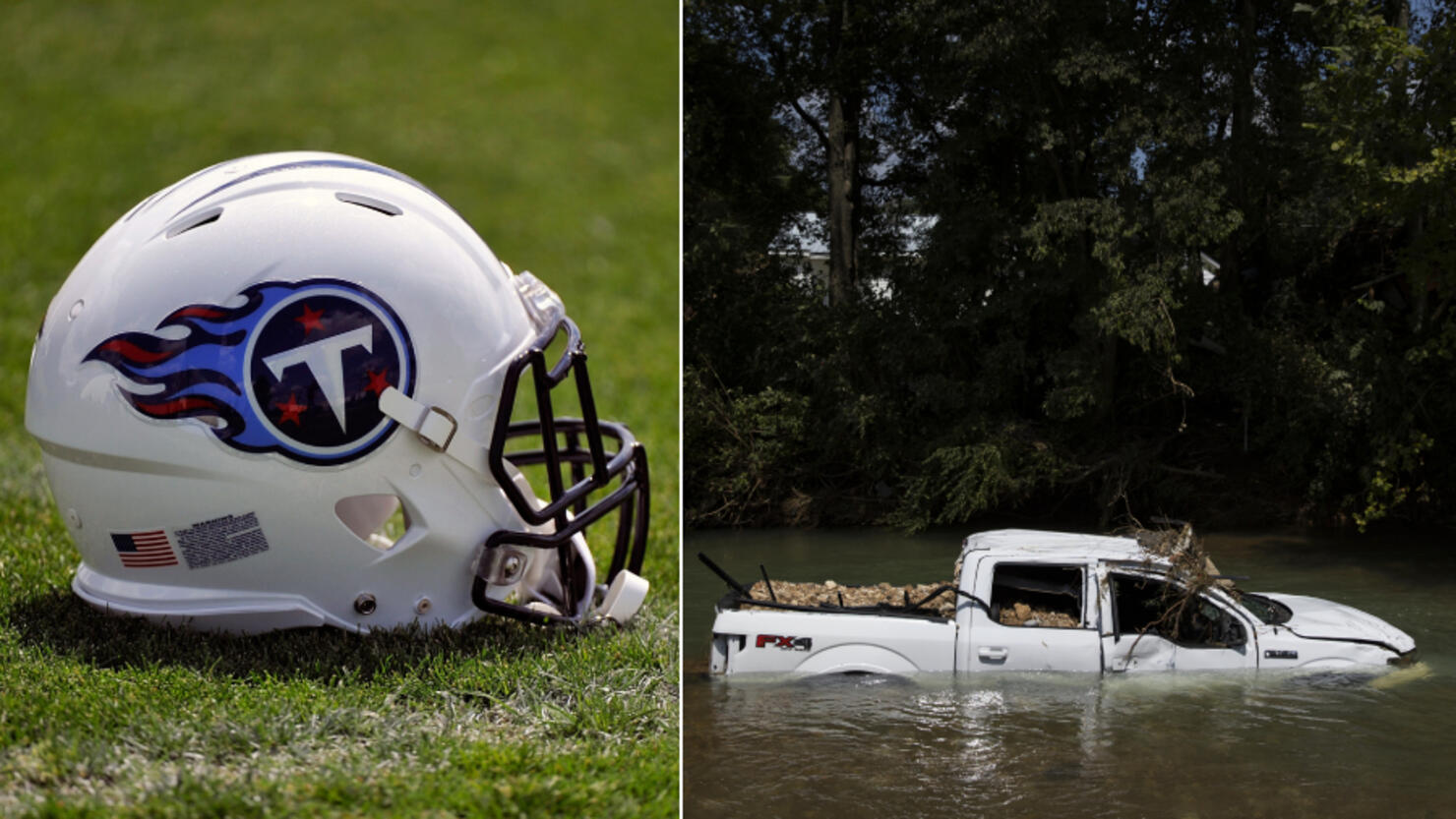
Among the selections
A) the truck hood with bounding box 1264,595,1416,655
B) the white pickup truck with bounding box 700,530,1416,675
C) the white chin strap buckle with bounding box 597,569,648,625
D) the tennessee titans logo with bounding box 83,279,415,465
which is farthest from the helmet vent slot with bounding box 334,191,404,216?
the truck hood with bounding box 1264,595,1416,655

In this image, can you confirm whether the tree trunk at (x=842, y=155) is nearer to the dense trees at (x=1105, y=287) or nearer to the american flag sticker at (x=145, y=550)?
the dense trees at (x=1105, y=287)

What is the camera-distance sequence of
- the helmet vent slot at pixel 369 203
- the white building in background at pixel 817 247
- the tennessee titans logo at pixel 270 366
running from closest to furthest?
1. the tennessee titans logo at pixel 270 366
2. the helmet vent slot at pixel 369 203
3. the white building in background at pixel 817 247

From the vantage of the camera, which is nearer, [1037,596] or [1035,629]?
[1035,629]

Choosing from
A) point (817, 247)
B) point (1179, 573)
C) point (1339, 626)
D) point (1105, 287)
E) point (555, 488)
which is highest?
point (817, 247)

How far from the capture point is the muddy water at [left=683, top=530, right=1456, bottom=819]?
593 centimetres

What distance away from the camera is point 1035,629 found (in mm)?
5715

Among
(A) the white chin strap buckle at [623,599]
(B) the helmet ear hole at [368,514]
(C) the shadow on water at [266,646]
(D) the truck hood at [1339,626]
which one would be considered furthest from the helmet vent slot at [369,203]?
(D) the truck hood at [1339,626]

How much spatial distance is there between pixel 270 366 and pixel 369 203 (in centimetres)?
46

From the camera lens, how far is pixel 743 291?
15.2m

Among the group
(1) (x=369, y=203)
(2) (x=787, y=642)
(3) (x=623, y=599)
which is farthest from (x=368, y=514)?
(2) (x=787, y=642)

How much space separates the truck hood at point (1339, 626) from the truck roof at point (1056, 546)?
770 mm

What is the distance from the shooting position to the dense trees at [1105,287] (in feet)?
37.9

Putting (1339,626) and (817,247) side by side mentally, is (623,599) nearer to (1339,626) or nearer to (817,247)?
(1339,626)

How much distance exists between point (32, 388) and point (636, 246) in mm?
7115
